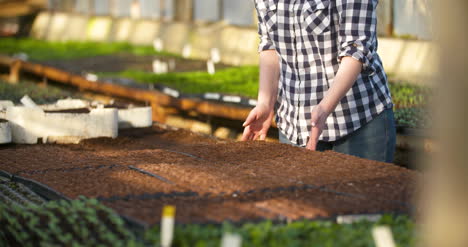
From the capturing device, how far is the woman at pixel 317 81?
3.72 metres

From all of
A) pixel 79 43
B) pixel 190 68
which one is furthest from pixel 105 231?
pixel 79 43

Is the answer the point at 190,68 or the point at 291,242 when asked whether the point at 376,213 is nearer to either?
the point at 291,242

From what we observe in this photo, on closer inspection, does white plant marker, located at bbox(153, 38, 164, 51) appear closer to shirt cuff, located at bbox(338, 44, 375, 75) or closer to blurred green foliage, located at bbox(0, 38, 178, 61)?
blurred green foliage, located at bbox(0, 38, 178, 61)

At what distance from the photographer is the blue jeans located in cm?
386

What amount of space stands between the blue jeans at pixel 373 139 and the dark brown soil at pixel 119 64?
6.98 metres

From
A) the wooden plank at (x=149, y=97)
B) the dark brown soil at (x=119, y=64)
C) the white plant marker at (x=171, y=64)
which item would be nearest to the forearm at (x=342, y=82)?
the wooden plank at (x=149, y=97)

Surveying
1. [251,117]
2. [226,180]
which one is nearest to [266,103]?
[251,117]

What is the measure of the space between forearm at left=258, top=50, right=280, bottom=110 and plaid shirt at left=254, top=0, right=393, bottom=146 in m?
0.03

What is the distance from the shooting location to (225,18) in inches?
500

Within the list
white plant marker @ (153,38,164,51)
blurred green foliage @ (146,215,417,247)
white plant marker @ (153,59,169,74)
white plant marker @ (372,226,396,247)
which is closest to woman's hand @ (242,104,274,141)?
blurred green foliage @ (146,215,417,247)

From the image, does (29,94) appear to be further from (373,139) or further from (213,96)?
(373,139)

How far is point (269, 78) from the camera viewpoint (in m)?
3.97

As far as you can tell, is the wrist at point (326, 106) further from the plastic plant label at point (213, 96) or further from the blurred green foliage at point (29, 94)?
the plastic plant label at point (213, 96)

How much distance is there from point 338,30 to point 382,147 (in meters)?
0.60
